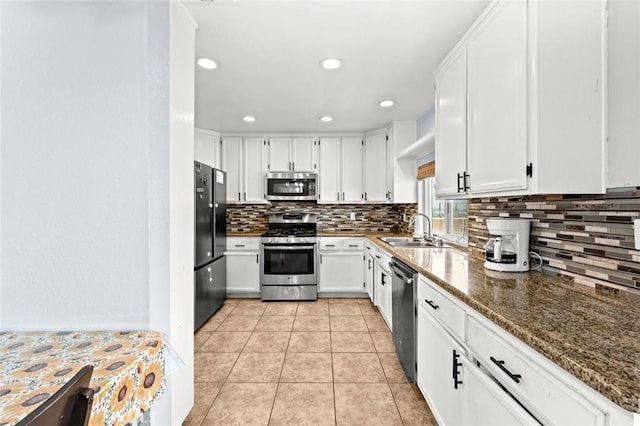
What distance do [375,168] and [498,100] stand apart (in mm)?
2577

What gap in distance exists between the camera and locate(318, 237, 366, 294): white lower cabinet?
12.5 feet

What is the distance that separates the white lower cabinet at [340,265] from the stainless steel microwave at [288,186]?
2.40 ft

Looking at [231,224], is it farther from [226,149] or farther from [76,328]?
[76,328]

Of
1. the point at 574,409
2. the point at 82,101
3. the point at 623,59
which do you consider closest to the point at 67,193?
the point at 82,101

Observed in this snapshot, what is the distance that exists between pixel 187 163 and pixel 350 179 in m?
2.78

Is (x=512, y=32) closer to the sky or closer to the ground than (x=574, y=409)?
closer to the sky

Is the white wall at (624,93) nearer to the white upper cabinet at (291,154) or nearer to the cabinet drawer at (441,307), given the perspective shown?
the cabinet drawer at (441,307)

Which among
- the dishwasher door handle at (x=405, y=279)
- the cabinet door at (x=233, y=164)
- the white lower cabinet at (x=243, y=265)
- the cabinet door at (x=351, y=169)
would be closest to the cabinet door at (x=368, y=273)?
the cabinet door at (x=351, y=169)

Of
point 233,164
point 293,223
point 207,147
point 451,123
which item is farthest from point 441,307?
point 207,147

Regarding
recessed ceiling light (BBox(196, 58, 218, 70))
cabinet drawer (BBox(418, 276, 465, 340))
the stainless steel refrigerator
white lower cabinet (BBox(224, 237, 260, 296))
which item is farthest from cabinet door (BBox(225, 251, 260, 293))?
cabinet drawer (BBox(418, 276, 465, 340))

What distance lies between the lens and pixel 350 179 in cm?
408

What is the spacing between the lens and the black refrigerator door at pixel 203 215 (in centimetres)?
271

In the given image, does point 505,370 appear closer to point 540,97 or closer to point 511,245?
point 511,245

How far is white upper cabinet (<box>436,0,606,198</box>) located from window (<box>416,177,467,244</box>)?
131cm
